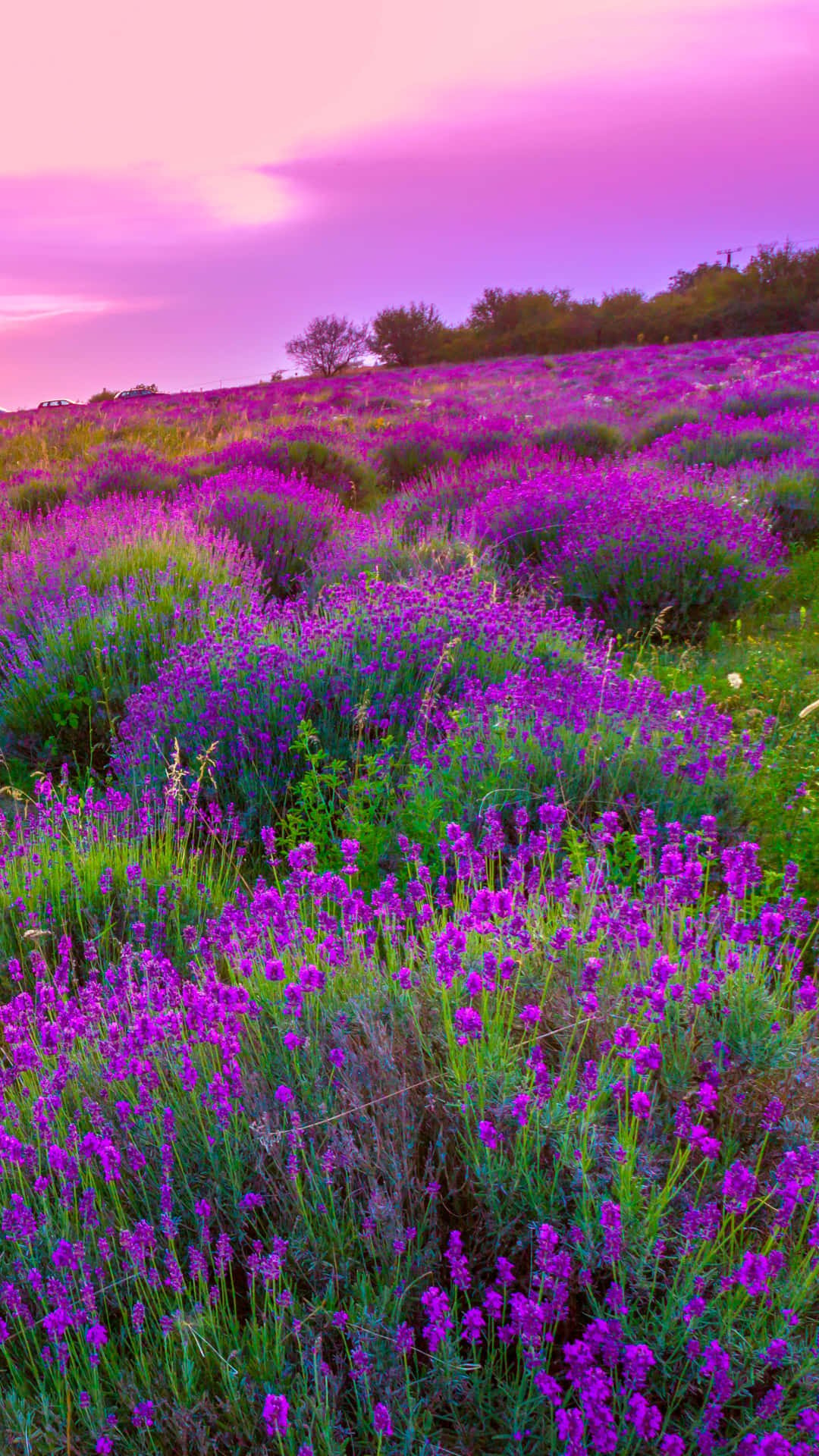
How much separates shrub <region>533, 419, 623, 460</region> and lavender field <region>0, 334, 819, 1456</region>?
7.07 metres

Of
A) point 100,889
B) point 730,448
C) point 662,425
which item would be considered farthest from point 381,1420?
point 662,425

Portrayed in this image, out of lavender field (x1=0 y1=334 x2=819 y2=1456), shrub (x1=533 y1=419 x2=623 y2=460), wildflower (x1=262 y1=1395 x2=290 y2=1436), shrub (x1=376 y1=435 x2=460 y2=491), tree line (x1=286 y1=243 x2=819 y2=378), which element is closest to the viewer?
wildflower (x1=262 y1=1395 x2=290 y2=1436)

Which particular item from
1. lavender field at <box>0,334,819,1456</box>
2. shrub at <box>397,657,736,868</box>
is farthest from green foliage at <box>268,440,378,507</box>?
shrub at <box>397,657,736,868</box>

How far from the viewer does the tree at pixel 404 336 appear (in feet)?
150

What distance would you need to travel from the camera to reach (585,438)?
39.8 feet

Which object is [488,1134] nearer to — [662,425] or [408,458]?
[408,458]

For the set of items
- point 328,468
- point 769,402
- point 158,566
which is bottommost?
point 158,566

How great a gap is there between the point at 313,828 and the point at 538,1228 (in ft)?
7.26

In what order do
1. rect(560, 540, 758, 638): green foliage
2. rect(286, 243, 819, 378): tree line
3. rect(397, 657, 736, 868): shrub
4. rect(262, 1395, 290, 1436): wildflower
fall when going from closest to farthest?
rect(262, 1395, 290, 1436): wildflower → rect(397, 657, 736, 868): shrub → rect(560, 540, 758, 638): green foliage → rect(286, 243, 819, 378): tree line

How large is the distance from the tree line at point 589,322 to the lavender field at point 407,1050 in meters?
39.5

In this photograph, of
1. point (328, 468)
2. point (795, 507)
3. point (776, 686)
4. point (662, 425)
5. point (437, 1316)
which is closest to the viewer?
point (437, 1316)

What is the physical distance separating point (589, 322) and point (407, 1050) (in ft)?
156

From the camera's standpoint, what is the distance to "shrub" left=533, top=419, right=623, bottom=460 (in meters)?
11.9

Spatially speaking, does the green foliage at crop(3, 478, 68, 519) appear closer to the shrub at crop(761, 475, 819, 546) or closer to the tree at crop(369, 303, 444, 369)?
the shrub at crop(761, 475, 819, 546)
